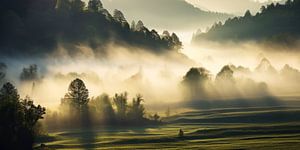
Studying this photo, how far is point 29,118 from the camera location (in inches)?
4685

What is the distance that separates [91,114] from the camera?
629 ft

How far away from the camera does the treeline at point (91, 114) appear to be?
185 meters

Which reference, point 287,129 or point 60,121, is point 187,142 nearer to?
point 287,129

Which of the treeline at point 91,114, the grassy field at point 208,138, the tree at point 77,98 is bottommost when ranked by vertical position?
the grassy field at point 208,138

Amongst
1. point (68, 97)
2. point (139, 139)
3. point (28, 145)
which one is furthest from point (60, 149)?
point (68, 97)

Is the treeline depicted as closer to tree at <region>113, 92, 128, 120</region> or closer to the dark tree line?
Result: tree at <region>113, 92, 128, 120</region>

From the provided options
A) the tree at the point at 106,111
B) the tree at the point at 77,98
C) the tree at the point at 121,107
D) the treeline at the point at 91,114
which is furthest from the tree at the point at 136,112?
the tree at the point at 77,98

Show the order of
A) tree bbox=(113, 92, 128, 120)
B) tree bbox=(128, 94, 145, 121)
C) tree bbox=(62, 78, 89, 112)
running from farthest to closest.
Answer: tree bbox=(128, 94, 145, 121)
tree bbox=(113, 92, 128, 120)
tree bbox=(62, 78, 89, 112)

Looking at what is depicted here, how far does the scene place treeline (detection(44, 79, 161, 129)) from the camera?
18512cm

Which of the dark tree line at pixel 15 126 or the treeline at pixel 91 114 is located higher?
the treeline at pixel 91 114

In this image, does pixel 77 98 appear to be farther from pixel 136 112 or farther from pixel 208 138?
pixel 208 138

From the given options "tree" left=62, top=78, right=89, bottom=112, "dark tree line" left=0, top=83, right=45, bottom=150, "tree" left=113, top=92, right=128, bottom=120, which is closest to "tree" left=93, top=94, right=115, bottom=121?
"tree" left=113, top=92, right=128, bottom=120

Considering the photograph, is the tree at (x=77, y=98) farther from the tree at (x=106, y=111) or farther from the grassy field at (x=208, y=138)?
the grassy field at (x=208, y=138)

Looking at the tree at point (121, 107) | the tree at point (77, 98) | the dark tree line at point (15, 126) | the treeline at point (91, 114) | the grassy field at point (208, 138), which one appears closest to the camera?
the dark tree line at point (15, 126)
